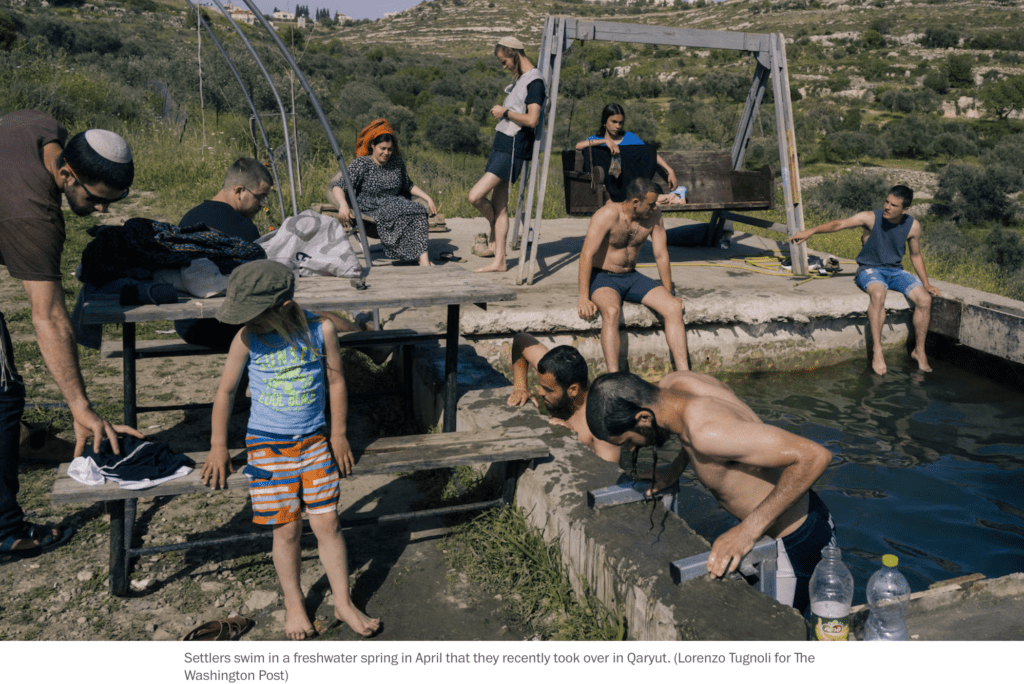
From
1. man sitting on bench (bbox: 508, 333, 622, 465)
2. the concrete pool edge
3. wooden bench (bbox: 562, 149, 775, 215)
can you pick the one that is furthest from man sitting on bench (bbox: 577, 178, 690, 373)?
wooden bench (bbox: 562, 149, 775, 215)

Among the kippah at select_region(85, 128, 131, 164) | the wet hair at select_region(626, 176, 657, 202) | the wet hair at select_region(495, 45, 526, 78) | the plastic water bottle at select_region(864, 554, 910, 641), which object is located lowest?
the plastic water bottle at select_region(864, 554, 910, 641)

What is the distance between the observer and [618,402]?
2.87 metres

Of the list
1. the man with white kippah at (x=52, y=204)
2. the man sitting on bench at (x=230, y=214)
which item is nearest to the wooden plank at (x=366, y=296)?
the man with white kippah at (x=52, y=204)

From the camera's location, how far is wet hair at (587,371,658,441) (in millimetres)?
2857

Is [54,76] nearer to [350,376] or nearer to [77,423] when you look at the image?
[350,376]

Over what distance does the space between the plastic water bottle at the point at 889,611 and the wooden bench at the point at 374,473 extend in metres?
1.52

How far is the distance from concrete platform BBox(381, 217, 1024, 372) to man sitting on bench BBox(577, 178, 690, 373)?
1.12 feet

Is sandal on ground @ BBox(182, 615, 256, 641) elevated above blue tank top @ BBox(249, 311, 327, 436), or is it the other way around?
blue tank top @ BBox(249, 311, 327, 436)

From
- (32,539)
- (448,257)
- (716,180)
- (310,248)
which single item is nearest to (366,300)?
(310,248)

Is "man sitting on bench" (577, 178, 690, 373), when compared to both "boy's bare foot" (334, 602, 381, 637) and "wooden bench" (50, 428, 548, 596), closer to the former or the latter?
"wooden bench" (50, 428, 548, 596)

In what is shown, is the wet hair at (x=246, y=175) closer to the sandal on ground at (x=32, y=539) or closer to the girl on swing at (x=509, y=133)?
the sandal on ground at (x=32, y=539)

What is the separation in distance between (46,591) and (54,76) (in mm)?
12993

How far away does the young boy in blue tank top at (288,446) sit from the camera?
10.0 ft

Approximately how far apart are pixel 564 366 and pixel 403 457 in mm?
1033
